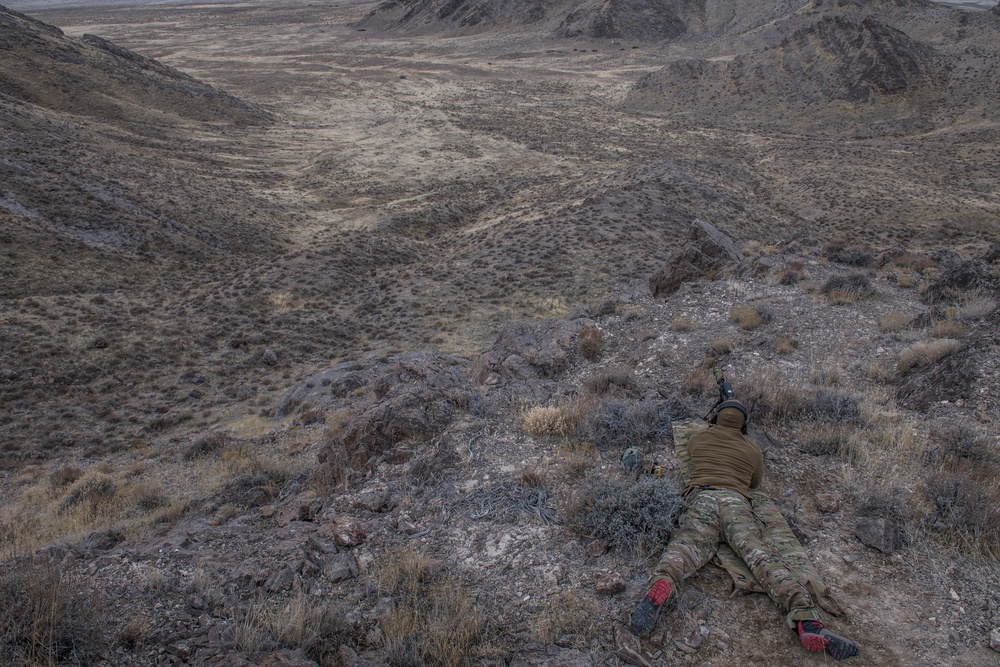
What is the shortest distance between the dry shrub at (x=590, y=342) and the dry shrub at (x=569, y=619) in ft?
19.6

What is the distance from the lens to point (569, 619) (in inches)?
150

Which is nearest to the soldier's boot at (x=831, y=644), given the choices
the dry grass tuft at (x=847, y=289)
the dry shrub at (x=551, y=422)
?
the dry shrub at (x=551, y=422)

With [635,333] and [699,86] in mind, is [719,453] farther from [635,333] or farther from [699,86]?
[699,86]

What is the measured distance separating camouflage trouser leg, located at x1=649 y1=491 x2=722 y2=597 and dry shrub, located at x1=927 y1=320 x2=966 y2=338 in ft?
19.3

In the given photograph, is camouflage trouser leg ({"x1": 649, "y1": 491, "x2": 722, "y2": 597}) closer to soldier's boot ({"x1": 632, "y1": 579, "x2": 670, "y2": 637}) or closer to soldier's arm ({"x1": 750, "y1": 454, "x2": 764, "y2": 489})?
soldier's boot ({"x1": 632, "y1": 579, "x2": 670, "y2": 637})

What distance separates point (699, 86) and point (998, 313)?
154ft

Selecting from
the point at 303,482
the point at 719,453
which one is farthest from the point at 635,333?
the point at 303,482

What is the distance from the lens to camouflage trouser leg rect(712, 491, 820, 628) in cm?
356

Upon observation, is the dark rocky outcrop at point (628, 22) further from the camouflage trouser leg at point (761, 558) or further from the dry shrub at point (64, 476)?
the camouflage trouser leg at point (761, 558)

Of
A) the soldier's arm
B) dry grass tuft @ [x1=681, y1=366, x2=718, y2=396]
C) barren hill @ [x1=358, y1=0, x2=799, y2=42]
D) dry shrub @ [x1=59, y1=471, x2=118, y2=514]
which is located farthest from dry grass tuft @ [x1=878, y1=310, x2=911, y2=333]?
barren hill @ [x1=358, y1=0, x2=799, y2=42]

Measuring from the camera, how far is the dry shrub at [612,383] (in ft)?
24.4

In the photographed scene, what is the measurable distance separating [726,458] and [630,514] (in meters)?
1.02

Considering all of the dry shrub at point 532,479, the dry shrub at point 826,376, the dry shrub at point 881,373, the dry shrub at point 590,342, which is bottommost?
the dry shrub at point 590,342

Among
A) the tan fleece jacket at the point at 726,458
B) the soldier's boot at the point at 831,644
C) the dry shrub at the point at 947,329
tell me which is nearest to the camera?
the soldier's boot at the point at 831,644
